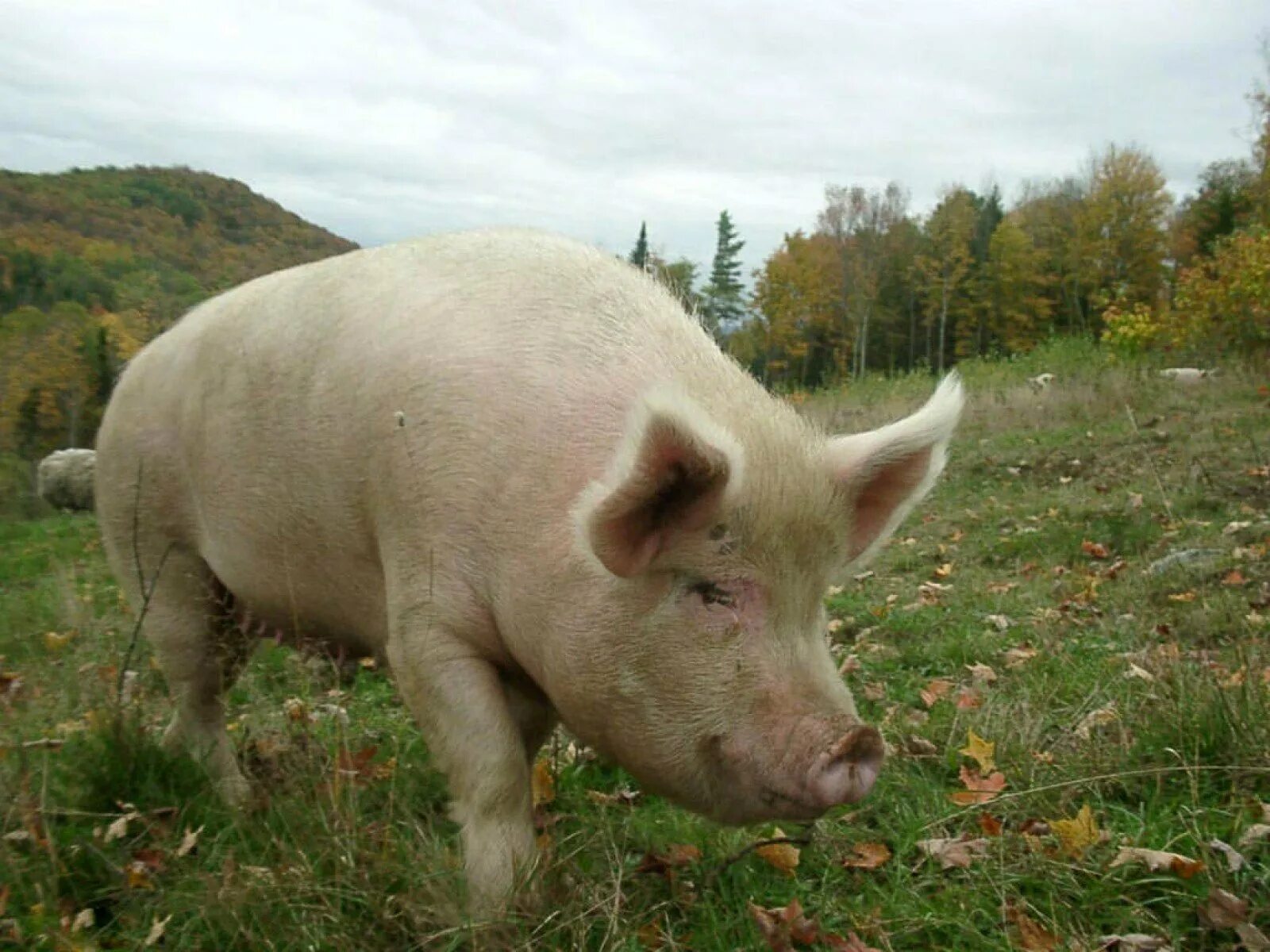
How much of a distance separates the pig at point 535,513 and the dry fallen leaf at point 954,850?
0.70 meters

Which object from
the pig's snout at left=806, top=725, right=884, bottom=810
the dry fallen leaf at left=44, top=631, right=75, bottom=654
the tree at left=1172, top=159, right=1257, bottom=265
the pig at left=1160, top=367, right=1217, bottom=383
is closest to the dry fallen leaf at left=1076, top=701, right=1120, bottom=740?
the pig's snout at left=806, top=725, right=884, bottom=810

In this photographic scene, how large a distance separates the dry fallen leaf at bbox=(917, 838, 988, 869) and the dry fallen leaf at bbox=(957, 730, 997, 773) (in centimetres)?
57

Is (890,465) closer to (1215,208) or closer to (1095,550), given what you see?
(1095,550)

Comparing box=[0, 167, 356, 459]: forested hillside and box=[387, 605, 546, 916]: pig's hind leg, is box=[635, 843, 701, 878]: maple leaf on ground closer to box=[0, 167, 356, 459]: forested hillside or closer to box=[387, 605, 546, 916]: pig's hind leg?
box=[387, 605, 546, 916]: pig's hind leg

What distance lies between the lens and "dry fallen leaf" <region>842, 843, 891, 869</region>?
10.1ft

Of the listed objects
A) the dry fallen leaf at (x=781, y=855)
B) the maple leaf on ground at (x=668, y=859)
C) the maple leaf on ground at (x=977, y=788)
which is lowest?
the maple leaf on ground at (x=668, y=859)

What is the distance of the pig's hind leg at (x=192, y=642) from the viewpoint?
14.0 ft

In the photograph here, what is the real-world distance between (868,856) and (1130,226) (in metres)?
68.6

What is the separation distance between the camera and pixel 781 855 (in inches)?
123

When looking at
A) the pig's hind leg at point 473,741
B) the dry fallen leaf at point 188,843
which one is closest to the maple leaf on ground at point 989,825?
the pig's hind leg at point 473,741

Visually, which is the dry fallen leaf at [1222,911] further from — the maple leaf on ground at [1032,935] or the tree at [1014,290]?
the tree at [1014,290]

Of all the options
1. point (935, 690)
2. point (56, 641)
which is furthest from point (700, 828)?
point (56, 641)

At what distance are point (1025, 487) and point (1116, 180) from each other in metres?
61.5

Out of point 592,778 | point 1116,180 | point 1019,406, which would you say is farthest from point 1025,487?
point 1116,180
